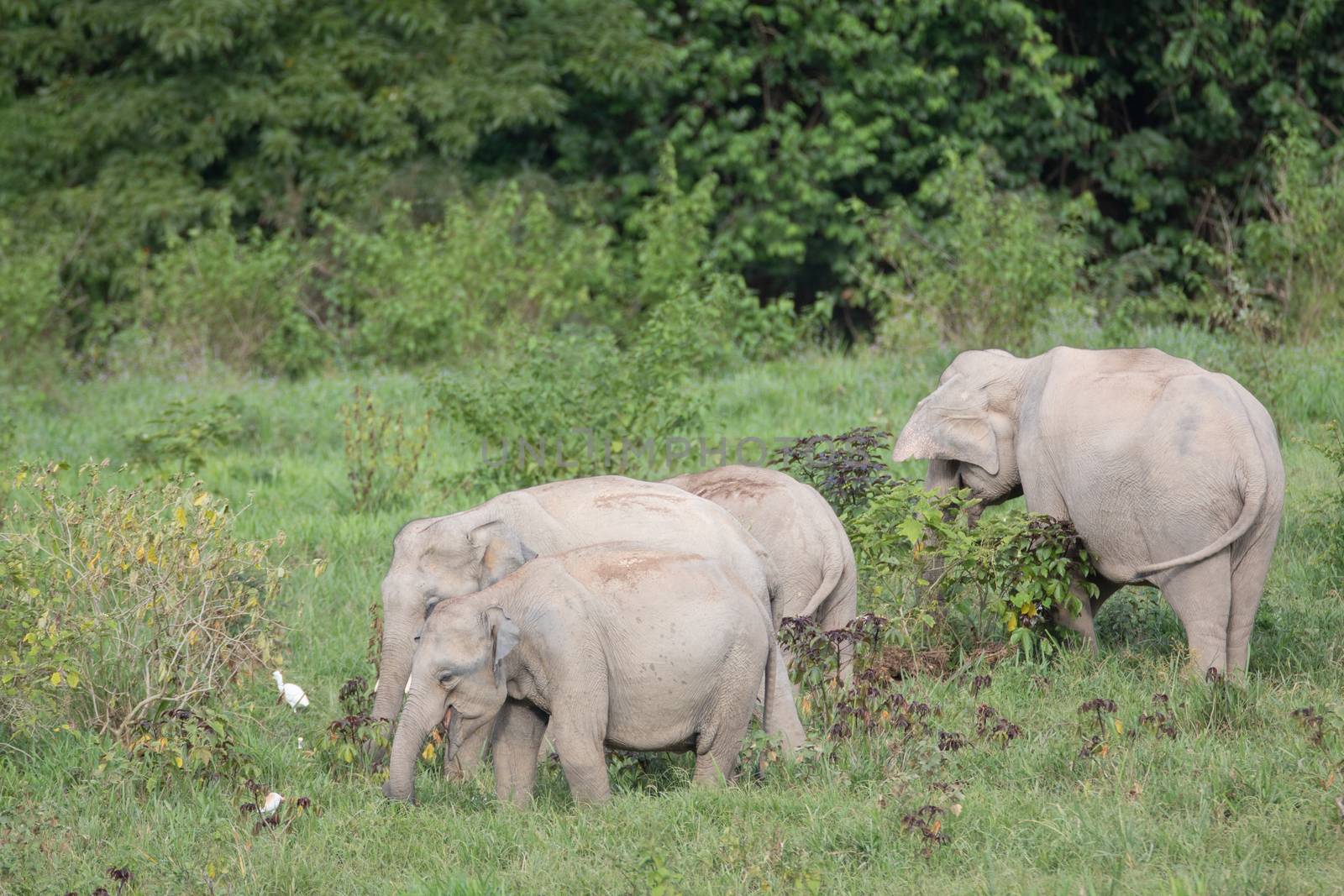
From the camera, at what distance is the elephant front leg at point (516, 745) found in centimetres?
609

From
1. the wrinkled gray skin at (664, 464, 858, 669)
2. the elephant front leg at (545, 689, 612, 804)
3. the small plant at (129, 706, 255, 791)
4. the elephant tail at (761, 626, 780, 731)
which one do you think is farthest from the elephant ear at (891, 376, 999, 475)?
the small plant at (129, 706, 255, 791)

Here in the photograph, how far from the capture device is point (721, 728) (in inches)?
235

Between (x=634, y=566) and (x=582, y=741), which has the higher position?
(x=634, y=566)

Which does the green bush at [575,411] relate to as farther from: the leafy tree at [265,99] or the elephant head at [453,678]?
the leafy tree at [265,99]

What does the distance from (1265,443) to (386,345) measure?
11.3 m

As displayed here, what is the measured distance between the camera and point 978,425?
314 inches

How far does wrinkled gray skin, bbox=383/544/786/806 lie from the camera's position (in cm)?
577

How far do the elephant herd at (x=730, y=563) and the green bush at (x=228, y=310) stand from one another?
387 inches

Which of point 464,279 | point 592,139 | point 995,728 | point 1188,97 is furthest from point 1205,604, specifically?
point 1188,97

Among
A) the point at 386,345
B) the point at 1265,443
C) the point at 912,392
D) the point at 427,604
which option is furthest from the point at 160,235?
the point at 1265,443

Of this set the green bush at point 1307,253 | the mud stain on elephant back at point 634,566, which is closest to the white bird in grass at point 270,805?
the mud stain on elephant back at point 634,566

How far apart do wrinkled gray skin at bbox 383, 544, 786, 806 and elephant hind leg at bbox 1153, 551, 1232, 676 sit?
195cm

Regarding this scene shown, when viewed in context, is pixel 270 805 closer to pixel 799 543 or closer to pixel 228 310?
pixel 799 543

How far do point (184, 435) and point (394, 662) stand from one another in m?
5.97
